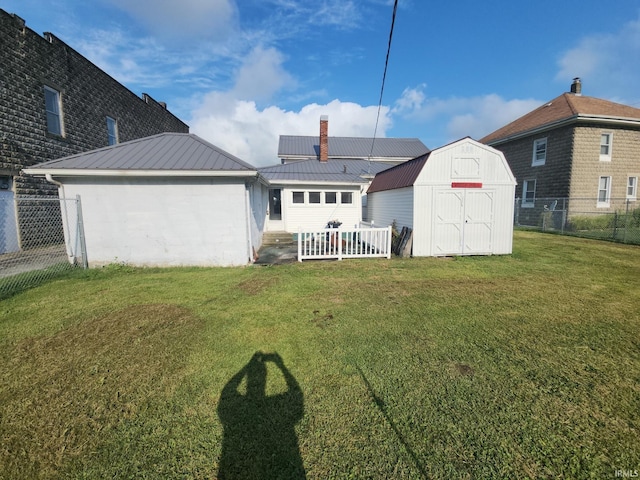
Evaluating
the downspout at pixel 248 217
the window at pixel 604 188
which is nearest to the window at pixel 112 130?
the downspout at pixel 248 217

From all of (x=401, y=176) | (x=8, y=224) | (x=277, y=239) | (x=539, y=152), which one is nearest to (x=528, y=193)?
(x=539, y=152)

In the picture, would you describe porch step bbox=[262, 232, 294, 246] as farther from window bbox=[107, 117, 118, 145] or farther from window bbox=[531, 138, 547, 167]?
window bbox=[531, 138, 547, 167]

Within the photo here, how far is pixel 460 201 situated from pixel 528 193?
43.9 ft

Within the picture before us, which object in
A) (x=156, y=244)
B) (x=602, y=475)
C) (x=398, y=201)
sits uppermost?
(x=398, y=201)

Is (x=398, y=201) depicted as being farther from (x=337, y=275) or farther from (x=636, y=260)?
(x=636, y=260)

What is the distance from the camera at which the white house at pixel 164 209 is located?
8.09 metres

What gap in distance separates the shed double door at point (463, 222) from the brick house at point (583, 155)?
9.49 meters

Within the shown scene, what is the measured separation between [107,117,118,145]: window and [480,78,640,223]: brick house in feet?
Result: 78.6

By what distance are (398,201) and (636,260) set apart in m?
7.42

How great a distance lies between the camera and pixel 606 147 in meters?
16.8

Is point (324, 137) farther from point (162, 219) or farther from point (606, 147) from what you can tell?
point (606, 147)

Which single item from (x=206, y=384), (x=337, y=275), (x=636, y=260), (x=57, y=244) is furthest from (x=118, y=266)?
(x=636, y=260)

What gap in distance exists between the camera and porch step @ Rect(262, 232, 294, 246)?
43.8 ft

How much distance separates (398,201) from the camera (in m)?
11.0
